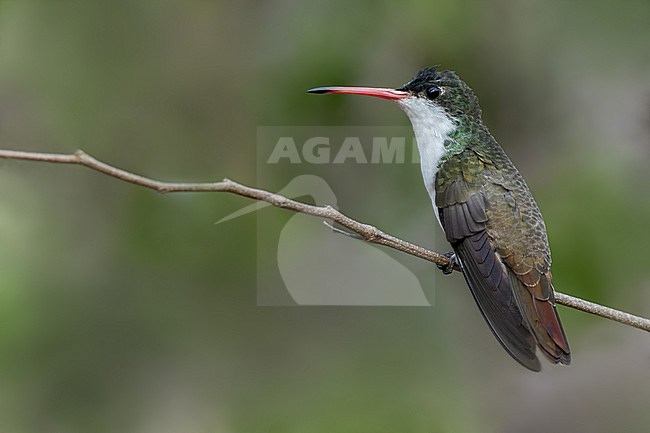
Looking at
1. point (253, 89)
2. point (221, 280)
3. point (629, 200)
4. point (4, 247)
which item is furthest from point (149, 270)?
point (629, 200)

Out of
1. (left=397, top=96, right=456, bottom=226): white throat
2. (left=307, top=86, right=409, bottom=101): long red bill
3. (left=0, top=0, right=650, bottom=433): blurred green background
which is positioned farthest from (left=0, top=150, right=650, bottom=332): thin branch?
(left=0, top=0, right=650, bottom=433): blurred green background

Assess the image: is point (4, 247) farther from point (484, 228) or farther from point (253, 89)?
point (484, 228)

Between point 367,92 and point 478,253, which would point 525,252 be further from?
point 367,92

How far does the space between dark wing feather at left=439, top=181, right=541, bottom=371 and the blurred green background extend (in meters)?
0.65

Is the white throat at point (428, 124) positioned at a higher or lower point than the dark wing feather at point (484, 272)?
higher

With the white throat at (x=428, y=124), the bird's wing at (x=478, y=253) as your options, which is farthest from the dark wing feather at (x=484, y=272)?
the white throat at (x=428, y=124)

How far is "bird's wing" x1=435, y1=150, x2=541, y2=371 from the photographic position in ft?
6.93

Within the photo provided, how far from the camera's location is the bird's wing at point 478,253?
83.2 inches

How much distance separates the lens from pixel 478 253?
2385 mm

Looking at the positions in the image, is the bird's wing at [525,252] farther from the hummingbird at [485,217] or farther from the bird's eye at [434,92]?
the bird's eye at [434,92]

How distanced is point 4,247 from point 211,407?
1.06 meters

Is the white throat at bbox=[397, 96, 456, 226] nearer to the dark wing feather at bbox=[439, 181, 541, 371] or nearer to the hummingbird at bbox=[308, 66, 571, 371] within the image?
the hummingbird at bbox=[308, 66, 571, 371]

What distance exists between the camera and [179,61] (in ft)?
11.7

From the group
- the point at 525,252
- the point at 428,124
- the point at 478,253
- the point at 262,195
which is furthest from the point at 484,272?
the point at 262,195
